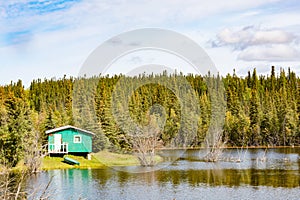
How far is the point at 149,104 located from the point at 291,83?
4861cm

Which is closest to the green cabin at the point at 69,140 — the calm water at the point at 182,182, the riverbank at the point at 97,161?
the riverbank at the point at 97,161

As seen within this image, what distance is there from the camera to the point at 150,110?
2832 inches

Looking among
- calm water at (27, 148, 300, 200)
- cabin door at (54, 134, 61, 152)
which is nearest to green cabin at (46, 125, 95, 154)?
cabin door at (54, 134, 61, 152)

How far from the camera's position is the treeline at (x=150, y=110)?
1732 inches

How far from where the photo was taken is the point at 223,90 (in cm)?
9725

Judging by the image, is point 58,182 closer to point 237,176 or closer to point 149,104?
point 237,176

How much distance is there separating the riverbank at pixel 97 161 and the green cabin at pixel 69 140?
0.92 m

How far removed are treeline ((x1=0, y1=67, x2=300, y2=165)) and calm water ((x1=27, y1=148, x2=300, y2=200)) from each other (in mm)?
5325

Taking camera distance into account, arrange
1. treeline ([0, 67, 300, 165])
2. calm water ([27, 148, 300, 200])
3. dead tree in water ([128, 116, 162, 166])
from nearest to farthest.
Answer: calm water ([27, 148, 300, 200]), treeline ([0, 67, 300, 165]), dead tree in water ([128, 116, 162, 166])

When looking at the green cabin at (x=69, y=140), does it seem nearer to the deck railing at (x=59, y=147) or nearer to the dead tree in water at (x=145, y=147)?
the deck railing at (x=59, y=147)

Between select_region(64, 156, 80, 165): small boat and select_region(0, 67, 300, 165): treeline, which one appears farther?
select_region(64, 156, 80, 165): small boat

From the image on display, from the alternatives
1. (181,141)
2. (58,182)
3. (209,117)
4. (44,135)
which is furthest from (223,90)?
(58,182)

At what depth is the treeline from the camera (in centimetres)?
4398

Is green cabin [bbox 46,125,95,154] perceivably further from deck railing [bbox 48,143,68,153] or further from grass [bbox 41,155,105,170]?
grass [bbox 41,155,105,170]
